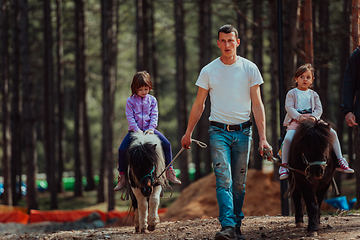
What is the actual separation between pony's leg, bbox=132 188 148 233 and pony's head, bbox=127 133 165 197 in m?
0.15

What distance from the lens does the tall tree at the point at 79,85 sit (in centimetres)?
2545

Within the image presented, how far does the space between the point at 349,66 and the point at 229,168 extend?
98.0 inches

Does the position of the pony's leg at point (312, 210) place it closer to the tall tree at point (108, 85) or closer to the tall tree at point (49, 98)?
the tall tree at point (108, 85)

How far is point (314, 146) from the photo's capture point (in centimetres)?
565

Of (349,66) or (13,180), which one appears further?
(13,180)

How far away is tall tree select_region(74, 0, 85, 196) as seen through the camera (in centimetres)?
2545

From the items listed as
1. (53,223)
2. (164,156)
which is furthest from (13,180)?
(164,156)

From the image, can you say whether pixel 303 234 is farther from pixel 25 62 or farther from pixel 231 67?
pixel 25 62

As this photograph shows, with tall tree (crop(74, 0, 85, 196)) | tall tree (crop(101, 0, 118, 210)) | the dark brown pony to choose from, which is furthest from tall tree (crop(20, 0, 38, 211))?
the dark brown pony

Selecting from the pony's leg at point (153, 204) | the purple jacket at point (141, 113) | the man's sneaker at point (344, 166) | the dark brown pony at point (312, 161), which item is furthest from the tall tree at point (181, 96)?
the man's sneaker at point (344, 166)

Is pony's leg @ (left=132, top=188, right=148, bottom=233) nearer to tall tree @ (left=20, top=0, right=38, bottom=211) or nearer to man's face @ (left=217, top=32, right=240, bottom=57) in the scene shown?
man's face @ (left=217, top=32, right=240, bottom=57)

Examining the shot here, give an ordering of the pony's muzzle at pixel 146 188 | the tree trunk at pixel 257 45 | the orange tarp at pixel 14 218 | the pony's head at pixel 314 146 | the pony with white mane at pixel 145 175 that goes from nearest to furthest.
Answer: the pony's head at pixel 314 146 < the pony's muzzle at pixel 146 188 < the pony with white mane at pixel 145 175 < the orange tarp at pixel 14 218 < the tree trunk at pixel 257 45

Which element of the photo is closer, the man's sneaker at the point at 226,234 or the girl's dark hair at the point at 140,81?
the man's sneaker at the point at 226,234

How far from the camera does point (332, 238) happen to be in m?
5.49
